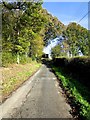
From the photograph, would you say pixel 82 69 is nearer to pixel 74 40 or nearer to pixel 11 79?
pixel 11 79

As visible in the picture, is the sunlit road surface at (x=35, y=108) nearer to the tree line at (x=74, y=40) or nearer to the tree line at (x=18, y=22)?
the tree line at (x=18, y=22)

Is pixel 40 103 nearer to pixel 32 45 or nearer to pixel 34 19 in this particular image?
pixel 34 19

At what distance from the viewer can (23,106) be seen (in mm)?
11922

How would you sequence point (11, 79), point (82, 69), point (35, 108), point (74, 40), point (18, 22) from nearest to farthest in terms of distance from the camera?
point (35, 108)
point (11, 79)
point (82, 69)
point (18, 22)
point (74, 40)

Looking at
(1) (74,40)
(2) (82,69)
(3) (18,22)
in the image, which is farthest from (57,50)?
(2) (82,69)

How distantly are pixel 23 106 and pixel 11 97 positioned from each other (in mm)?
2366

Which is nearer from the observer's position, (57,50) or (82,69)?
→ (82,69)

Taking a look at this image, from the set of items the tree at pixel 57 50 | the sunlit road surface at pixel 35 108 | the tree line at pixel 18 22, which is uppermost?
the tree line at pixel 18 22

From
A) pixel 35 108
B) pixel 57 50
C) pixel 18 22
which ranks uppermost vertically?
pixel 18 22

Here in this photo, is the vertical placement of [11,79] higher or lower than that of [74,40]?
lower

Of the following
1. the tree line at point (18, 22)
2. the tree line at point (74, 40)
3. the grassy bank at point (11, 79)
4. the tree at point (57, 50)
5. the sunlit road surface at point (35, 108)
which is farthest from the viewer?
the tree at point (57, 50)

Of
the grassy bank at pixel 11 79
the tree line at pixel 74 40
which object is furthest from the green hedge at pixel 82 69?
the tree line at pixel 74 40

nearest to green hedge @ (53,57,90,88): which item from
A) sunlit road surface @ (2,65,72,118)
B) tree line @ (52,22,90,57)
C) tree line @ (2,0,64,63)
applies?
sunlit road surface @ (2,65,72,118)

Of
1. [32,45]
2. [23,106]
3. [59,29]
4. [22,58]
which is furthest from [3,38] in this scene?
[59,29]
